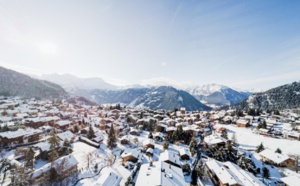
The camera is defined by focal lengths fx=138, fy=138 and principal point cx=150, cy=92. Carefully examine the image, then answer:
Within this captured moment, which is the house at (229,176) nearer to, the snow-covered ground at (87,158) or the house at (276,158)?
the house at (276,158)

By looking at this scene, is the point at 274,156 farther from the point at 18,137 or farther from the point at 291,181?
the point at 18,137

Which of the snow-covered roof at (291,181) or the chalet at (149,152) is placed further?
the chalet at (149,152)

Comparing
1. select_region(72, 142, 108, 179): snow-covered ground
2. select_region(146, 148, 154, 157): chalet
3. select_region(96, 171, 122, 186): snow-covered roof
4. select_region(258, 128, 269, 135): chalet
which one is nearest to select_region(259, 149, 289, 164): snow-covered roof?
select_region(258, 128, 269, 135): chalet

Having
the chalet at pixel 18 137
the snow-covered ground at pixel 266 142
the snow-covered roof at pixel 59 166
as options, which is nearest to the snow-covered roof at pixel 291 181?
the snow-covered ground at pixel 266 142

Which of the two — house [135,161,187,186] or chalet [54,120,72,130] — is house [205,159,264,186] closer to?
house [135,161,187,186]

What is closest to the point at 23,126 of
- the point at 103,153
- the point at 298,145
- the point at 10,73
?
the point at 103,153

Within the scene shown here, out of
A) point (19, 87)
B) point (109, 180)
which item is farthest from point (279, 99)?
point (19, 87)

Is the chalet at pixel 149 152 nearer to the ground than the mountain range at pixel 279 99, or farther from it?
nearer to the ground
